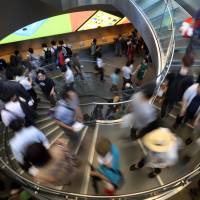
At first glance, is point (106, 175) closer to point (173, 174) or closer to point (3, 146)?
point (173, 174)

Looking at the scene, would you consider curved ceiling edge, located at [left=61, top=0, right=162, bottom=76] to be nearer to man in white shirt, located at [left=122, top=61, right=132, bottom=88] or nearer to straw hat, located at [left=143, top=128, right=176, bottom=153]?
man in white shirt, located at [left=122, top=61, right=132, bottom=88]

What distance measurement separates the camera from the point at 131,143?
586 centimetres

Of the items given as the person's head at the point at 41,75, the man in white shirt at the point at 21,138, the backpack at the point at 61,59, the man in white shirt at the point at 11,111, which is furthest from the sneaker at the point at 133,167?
the backpack at the point at 61,59

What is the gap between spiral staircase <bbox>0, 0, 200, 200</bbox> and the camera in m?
4.67

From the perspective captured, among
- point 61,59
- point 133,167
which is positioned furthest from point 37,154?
point 61,59

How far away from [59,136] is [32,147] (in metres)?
2.49

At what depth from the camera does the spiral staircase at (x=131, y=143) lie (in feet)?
15.3

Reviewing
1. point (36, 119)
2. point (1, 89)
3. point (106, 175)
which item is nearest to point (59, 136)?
point (36, 119)

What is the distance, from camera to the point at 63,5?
10.2 m

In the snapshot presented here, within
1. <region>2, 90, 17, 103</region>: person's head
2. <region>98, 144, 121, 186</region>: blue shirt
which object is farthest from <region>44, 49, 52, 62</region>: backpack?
<region>98, 144, 121, 186</region>: blue shirt

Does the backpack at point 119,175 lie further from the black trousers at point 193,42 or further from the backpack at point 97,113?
the black trousers at point 193,42

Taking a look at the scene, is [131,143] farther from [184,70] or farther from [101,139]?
[184,70]

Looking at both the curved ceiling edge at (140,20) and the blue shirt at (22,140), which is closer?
the blue shirt at (22,140)

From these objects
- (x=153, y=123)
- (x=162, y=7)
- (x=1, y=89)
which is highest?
(x=162, y=7)
